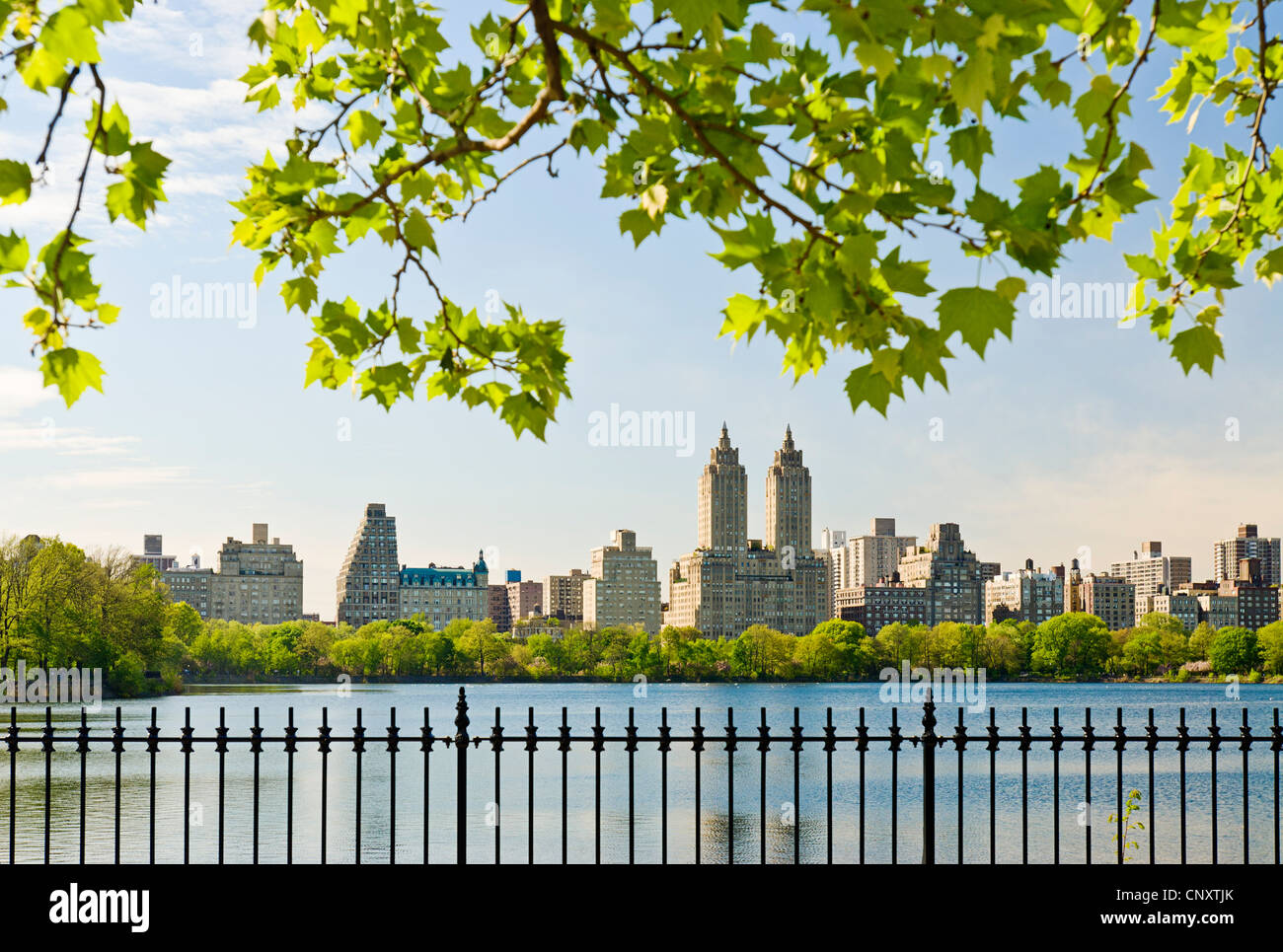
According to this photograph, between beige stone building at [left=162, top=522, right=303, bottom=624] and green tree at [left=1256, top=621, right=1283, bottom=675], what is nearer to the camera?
green tree at [left=1256, top=621, right=1283, bottom=675]

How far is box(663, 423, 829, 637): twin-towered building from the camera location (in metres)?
167

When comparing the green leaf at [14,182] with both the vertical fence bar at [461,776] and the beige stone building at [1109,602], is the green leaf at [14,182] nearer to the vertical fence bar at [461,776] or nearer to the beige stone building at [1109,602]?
the vertical fence bar at [461,776]

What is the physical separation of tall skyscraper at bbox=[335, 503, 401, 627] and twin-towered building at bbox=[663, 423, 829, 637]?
44823 millimetres

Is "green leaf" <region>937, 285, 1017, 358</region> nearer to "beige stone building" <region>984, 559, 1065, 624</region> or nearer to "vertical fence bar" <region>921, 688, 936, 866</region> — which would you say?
"vertical fence bar" <region>921, 688, 936, 866</region>

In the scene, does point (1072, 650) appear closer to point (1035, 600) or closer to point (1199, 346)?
point (1035, 600)

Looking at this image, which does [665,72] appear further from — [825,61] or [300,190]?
[300,190]

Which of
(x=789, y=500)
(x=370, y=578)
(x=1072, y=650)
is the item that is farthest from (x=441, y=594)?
(x=1072, y=650)

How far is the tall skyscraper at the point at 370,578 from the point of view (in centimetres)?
18275

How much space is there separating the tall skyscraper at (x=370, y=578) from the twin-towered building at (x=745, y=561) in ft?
147

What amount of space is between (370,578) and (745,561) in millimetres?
60038

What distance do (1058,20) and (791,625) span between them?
556ft

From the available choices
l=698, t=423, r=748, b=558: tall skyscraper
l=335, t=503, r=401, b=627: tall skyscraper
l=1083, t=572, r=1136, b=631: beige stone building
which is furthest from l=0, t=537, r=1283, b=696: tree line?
l=1083, t=572, r=1136, b=631: beige stone building

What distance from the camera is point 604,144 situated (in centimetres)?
441
